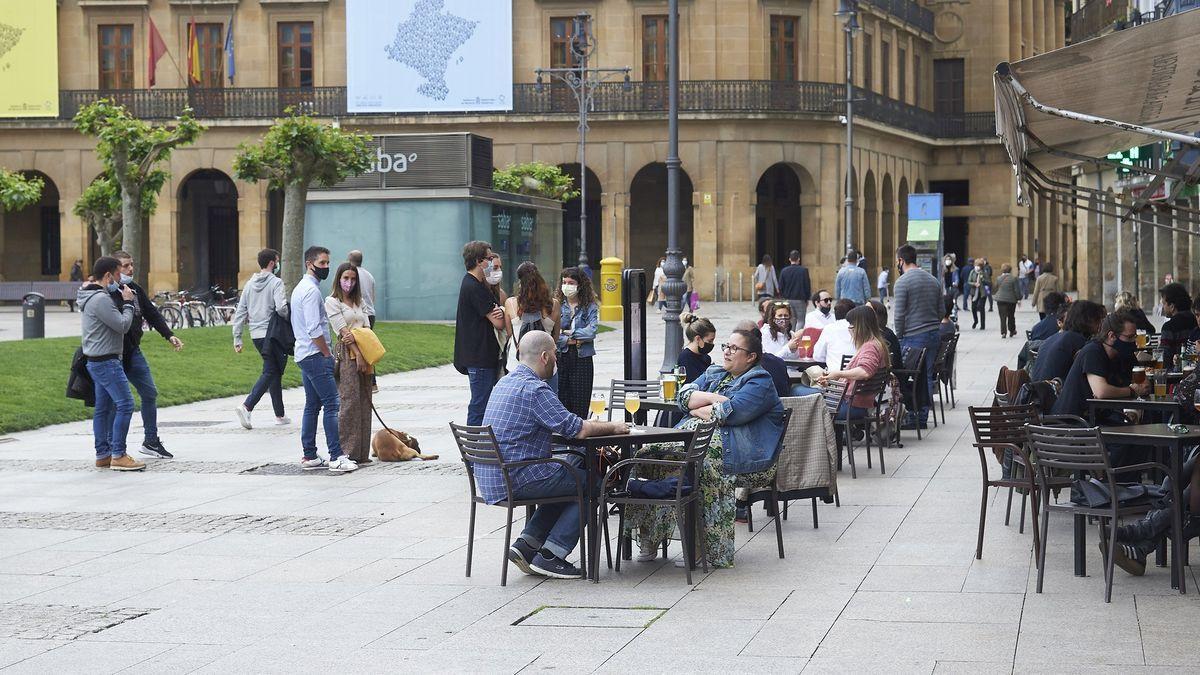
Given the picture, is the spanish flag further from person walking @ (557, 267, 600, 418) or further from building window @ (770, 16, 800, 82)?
person walking @ (557, 267, 600, 418)

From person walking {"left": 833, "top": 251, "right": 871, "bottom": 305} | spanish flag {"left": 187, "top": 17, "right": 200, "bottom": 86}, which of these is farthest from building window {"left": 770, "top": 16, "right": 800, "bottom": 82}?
person walking {"left": 833, "top": 251, "right": 871, "bottom": 305}

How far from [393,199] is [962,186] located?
35700 mm

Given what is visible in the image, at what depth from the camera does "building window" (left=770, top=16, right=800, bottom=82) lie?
1971 inches

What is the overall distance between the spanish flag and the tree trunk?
60.2 ft

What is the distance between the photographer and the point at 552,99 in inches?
1941

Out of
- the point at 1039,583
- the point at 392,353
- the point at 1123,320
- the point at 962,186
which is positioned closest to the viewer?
the point at 1039,583

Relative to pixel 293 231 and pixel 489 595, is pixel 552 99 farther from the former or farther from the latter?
pixel 489 595

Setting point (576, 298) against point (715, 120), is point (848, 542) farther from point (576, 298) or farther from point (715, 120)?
point (715, 120)

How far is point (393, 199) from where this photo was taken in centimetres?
3269

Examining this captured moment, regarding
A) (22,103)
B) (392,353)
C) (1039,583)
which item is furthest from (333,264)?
(1039,583)

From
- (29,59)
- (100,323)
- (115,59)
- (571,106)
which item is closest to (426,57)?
(571,106)

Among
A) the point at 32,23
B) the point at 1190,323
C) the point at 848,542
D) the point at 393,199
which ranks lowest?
the point at 848,542

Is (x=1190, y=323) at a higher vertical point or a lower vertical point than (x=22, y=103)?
lower

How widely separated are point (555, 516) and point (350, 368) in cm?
500
